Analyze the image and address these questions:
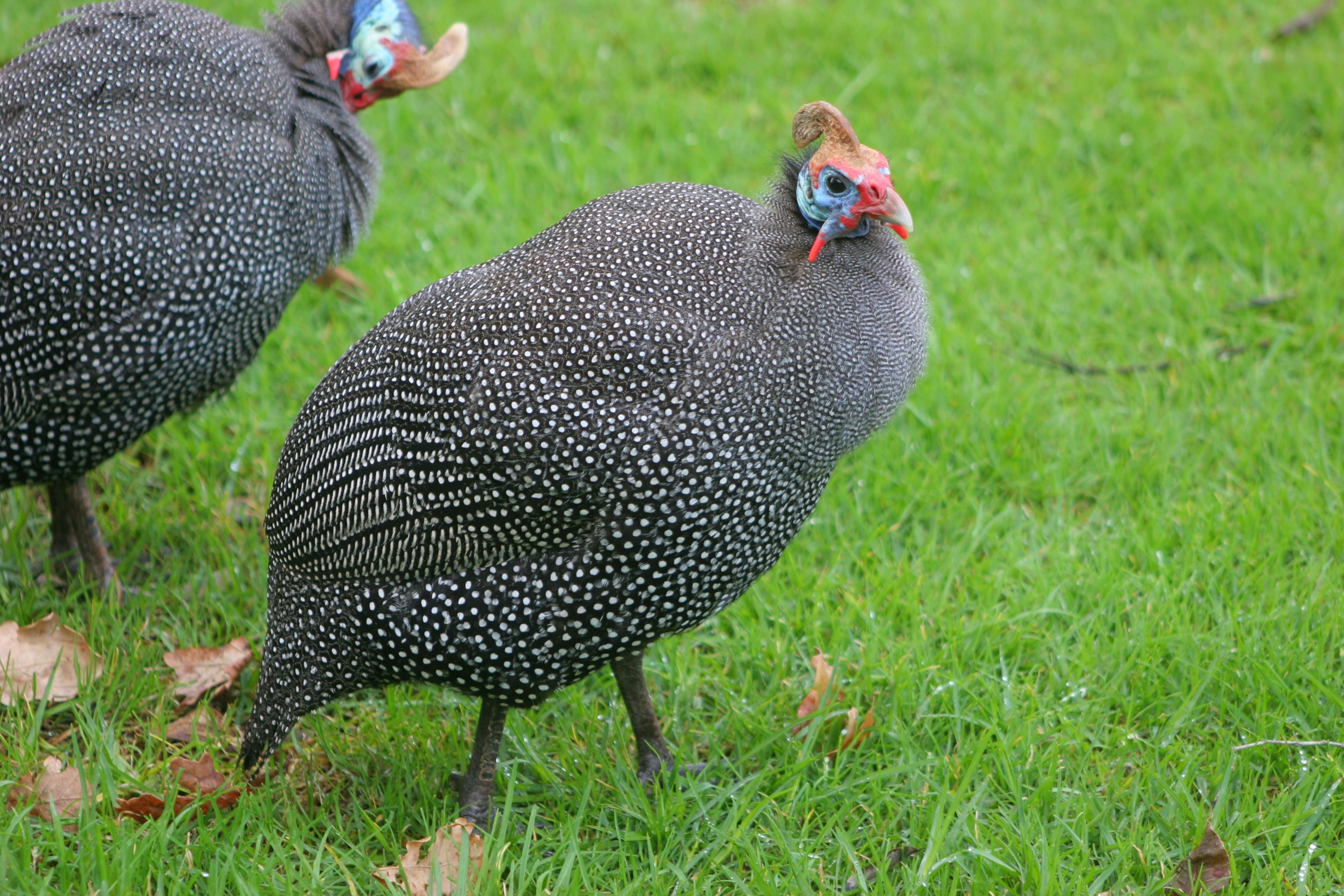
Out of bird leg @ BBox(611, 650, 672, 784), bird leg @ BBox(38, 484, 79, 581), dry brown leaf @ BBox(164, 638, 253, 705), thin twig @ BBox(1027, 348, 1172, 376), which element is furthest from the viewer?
thin twig @ BBox(1027, 348, 1172, 376)

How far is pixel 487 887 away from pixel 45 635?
1.50 meters

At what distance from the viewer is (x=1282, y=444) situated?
3889mm

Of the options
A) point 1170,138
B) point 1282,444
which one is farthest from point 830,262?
point 1170,138

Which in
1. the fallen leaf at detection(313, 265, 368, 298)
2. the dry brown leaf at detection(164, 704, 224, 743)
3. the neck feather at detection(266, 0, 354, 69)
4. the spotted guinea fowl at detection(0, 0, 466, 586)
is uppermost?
the neck feather at detection(266, 0, 354, 69)

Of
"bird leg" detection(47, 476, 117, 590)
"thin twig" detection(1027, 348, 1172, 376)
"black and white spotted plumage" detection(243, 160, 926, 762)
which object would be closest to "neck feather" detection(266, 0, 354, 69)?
"black and white spotted plumage" detection(243, 160, 926, 762)

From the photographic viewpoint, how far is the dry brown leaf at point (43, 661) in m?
3.05

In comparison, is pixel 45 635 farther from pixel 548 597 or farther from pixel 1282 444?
pixel 1282 444

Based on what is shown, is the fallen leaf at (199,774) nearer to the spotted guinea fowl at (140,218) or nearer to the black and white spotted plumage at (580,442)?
the black and white spotted plumage at (580,442)

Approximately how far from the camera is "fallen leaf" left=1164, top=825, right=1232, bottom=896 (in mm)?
2584

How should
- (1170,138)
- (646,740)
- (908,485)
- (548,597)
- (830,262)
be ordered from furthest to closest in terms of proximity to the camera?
(1170,138), (908,485), (646,740), (830,262), (548,597)

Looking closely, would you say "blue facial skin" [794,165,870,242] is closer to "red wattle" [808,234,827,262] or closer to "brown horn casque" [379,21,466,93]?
"red wattle" [808,234,827,262]

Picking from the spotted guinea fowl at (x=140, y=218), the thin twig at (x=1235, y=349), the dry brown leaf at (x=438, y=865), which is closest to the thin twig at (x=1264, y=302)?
the thin twig at (x=1235, y=349)

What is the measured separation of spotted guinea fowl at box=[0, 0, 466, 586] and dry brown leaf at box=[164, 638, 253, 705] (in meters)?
0.46

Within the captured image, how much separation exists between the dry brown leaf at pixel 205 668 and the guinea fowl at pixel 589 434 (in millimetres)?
478
